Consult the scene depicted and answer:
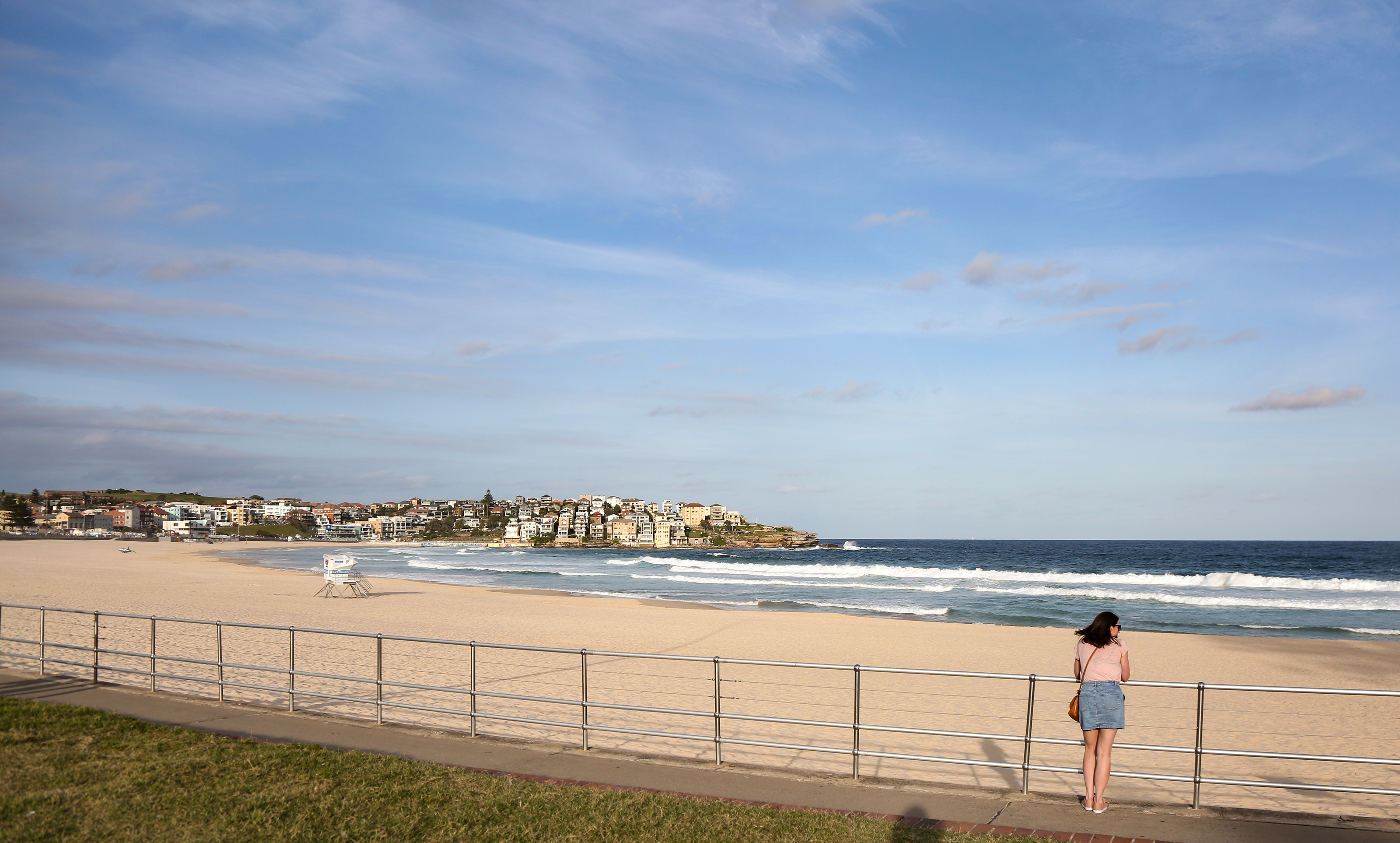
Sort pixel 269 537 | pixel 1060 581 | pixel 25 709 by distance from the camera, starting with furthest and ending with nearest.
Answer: pixel 269 537 → pixel 1060 581 → pixel 25 709

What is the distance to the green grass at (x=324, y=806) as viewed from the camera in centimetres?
532

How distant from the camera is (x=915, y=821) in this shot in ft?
19.4

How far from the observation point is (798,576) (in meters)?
57.1

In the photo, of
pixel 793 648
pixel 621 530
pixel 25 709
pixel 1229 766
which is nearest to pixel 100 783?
pixel 25 709

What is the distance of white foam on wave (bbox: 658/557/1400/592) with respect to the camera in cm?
5119

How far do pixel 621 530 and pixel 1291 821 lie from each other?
161069 millimetres

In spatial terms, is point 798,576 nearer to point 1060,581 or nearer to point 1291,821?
point 1060,581

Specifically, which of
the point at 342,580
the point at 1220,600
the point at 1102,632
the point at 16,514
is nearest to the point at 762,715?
the point at 1102,632

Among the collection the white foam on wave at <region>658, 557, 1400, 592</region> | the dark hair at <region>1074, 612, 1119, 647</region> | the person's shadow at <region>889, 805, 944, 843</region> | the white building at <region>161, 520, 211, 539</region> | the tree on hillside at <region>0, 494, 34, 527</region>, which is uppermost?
the dark hair at <region>1074, 612, 1119, 647</region>

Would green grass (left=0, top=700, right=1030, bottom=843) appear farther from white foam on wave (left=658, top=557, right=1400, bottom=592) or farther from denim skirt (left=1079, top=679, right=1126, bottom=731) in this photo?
white foam on wave (left=658, top=557, right=1400, bottom=592)

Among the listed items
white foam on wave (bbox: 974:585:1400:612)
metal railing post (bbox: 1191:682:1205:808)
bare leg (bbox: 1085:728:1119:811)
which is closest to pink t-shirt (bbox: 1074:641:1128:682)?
bare leg (bbox: 1085:728:1119:811)

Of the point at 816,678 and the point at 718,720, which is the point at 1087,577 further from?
the point at 718,720

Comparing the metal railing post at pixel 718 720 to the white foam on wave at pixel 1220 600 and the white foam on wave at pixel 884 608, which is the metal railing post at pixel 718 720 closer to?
the white foam on wave at pixel 884 608

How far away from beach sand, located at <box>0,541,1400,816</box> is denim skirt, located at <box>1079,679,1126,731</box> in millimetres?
1761
